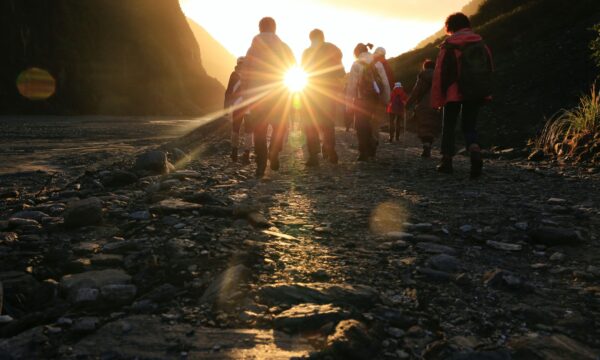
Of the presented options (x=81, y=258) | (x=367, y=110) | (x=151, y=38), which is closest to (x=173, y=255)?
(x=81, y=258)

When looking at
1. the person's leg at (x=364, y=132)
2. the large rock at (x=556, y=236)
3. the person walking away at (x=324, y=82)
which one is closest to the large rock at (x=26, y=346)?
the large rock at (x=556, y=236)

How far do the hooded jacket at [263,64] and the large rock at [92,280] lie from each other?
460 centimetres

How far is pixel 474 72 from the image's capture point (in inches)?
237

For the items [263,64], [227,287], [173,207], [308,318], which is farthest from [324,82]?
[308,318]

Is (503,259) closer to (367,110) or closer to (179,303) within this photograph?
(179,303)

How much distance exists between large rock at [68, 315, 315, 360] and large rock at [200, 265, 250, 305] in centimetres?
27

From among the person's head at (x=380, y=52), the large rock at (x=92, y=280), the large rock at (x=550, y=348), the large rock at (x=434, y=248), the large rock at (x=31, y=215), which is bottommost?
the large rock at (x=92, y=280)

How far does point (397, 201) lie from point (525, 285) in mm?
2376

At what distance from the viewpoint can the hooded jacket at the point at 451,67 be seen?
6.10m

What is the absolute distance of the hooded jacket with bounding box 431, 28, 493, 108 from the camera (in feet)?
20.0

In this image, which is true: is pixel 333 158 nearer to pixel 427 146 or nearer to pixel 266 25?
pixel 427 146

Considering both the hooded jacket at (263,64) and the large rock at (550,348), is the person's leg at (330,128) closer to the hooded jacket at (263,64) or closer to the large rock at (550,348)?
the hooded jacket at (263,64)

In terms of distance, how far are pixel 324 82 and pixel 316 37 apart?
84 centimetres

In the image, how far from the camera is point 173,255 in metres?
2.97
